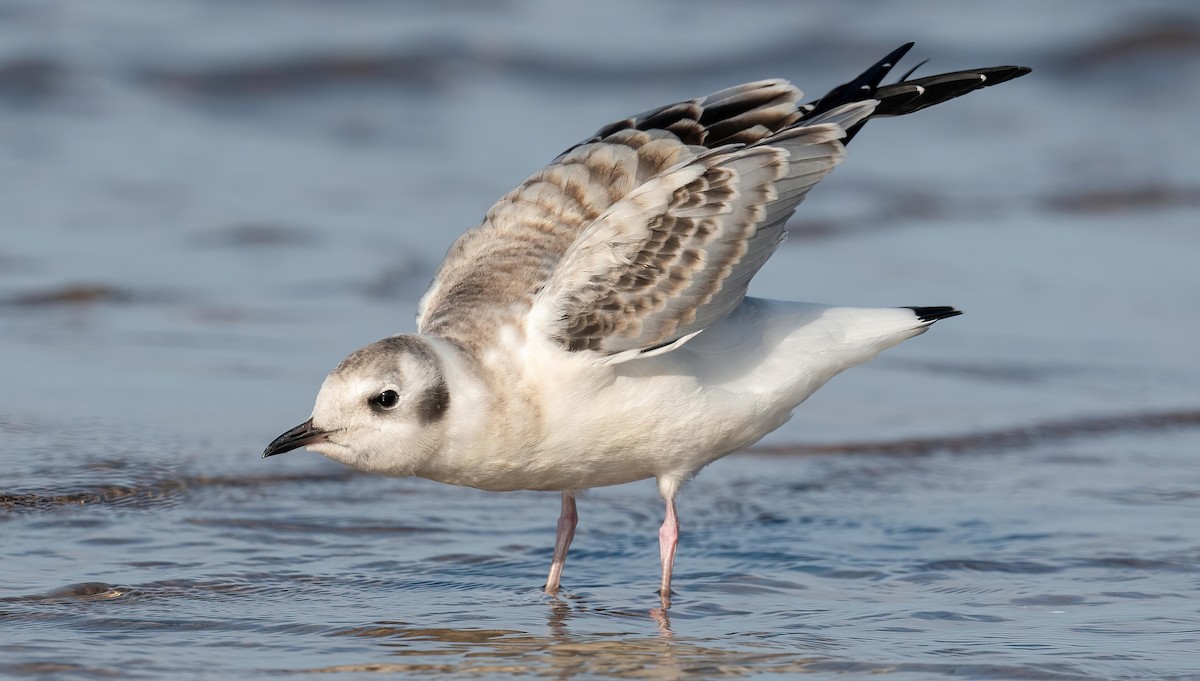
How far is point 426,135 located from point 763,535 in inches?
320

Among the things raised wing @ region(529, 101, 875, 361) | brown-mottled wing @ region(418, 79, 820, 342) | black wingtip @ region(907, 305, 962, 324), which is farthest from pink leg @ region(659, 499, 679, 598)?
black wingtip @ region(907, 305, 962, 324)

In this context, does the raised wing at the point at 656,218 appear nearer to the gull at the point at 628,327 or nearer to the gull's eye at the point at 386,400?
the gull at the point at 628,327

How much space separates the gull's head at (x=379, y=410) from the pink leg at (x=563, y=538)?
88 centimetres

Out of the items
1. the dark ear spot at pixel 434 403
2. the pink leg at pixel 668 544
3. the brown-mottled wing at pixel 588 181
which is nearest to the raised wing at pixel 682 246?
the brown-mottled wing at pixel 588 181

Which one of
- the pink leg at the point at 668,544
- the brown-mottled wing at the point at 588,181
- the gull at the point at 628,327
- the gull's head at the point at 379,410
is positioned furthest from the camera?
the brown-mottled wing at the point at 588,181

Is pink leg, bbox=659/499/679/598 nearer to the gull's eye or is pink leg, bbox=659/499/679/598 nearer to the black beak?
the gull's eye

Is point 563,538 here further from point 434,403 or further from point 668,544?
point 434,403

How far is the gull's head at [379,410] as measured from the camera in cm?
548

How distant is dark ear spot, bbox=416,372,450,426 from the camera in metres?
5.55

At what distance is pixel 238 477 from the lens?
733cm

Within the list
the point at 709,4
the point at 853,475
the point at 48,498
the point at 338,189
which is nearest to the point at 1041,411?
the point at 853,475

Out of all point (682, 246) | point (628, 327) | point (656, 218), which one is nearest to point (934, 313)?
point (682, 246)

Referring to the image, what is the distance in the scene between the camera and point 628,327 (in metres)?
5.85

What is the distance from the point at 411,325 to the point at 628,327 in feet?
12.9
